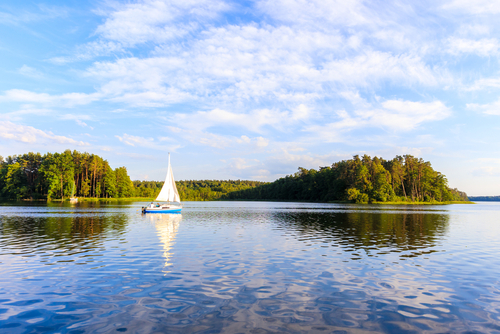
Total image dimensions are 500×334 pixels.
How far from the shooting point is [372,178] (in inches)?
6644

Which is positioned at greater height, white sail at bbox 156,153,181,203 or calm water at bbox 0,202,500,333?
white sail at bbox 156,153,181,203

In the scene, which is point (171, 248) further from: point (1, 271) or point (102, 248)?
point (1, 271)

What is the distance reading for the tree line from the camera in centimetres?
15325

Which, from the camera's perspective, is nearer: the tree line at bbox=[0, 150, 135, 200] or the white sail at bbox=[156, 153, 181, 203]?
the white sail at bbox=[156, 153, 181, 203]

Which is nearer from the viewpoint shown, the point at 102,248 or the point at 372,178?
the point at 102,248

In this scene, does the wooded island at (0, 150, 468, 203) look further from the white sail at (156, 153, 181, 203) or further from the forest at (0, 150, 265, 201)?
the white sail at (156, 153, 181, 203)

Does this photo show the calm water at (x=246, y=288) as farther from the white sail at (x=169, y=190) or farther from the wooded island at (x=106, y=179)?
the wooded island at (x=106, y=179)

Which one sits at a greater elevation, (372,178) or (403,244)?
(372,178)

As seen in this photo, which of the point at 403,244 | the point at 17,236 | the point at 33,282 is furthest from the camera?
the point at 17,236

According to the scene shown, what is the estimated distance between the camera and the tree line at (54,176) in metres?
153

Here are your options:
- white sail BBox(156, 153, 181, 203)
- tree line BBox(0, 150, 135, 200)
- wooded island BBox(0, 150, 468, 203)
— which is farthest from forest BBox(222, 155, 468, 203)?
tree line BBox(0, 150, 135, 200)

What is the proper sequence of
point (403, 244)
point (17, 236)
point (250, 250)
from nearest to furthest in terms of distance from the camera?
1. point (250, 250)
2. point (403, 244)
3. point (17, 236)

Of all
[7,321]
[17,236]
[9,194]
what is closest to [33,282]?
[7,321]

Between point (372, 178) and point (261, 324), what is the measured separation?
565 feet
